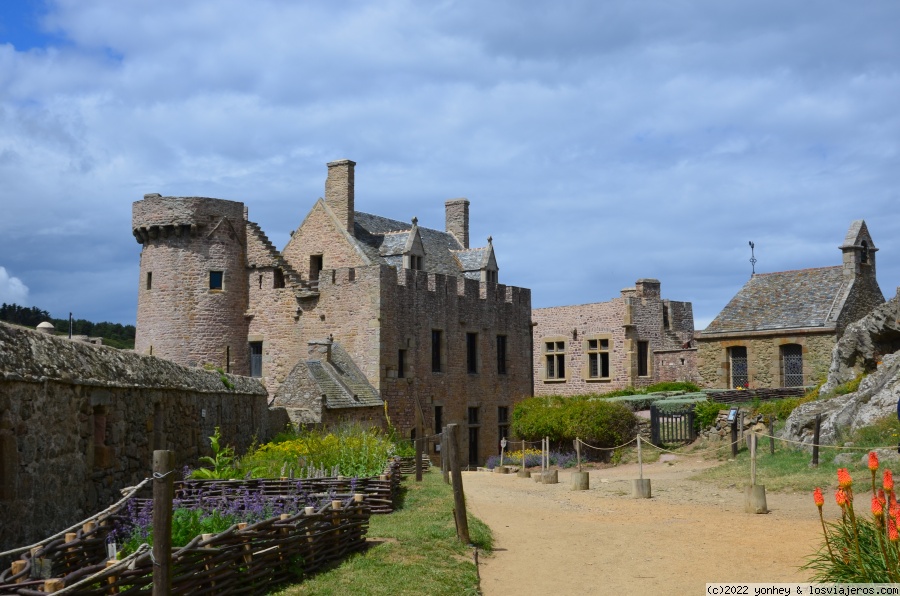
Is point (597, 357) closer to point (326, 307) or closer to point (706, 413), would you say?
point (706, 413)

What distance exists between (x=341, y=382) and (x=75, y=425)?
731 inches

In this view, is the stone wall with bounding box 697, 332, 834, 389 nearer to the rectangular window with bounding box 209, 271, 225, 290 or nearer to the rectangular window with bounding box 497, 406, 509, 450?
the rectangular window with bounding box 497, 406, 509, 450

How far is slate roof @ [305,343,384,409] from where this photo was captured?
91.9 feet

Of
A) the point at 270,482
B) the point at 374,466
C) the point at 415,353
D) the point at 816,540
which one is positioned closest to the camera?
the point at 816,540

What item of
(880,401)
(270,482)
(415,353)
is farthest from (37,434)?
(415,353)

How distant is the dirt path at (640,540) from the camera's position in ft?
35.1

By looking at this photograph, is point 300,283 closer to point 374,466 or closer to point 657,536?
point 374,466

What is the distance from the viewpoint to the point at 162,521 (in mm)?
6926

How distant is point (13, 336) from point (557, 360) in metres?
37.5

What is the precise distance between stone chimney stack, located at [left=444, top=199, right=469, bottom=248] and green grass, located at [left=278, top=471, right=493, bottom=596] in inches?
1066

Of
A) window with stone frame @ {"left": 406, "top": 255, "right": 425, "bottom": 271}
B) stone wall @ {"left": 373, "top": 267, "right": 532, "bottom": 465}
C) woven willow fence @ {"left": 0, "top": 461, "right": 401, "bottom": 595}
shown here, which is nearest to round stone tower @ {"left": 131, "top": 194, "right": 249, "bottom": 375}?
stone wall @ {"left": 373, "top": 267, "right": 532, "bottom": 465}

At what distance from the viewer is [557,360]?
4578cm

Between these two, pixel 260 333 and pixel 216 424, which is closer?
pixel 216 424

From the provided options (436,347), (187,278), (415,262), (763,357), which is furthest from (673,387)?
(187,278)
